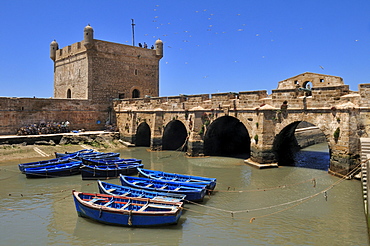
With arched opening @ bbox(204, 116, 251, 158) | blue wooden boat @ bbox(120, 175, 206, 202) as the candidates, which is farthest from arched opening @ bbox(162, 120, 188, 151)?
blue wooden boat @ bbox(120, 175, 206, 202)

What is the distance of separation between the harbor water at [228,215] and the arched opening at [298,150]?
2.33m

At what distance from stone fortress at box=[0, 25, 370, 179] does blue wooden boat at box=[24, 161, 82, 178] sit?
7.99m

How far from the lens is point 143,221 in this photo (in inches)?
338

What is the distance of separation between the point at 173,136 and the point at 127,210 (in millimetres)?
16564

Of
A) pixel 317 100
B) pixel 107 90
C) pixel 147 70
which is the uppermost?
pixel 147 70

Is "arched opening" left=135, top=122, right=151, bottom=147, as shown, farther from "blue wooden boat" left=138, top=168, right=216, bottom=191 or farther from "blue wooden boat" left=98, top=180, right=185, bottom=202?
"blue wooden boat" left=98, top=180, right=185, bottom=202

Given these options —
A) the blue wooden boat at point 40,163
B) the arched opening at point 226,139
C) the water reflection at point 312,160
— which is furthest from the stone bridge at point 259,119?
the blue wooden boat at point 40,163

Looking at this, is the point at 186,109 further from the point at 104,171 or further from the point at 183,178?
the point at 183,178

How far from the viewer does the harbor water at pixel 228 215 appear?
8.02 m

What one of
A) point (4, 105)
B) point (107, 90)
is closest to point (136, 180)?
point (4, 105)

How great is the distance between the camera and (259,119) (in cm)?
1658

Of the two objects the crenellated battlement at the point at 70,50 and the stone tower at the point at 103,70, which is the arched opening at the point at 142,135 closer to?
the stone tower at the point at 103,70

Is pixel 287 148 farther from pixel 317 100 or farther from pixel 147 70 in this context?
pixel 147 70

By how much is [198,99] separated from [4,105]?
15.7m
